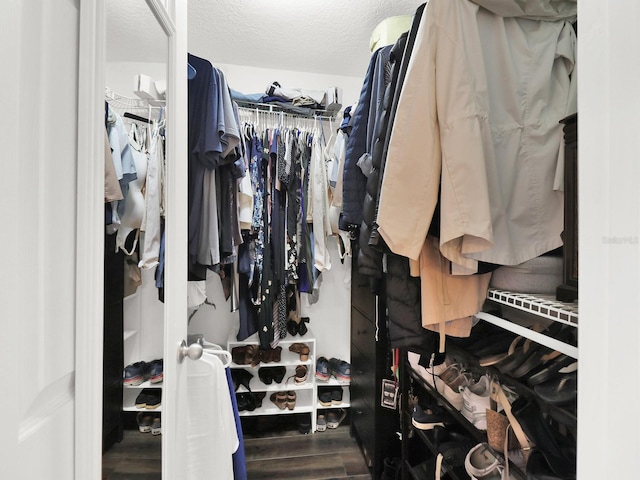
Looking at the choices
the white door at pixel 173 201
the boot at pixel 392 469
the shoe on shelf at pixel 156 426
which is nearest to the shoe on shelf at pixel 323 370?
the boot at pixel 392 469

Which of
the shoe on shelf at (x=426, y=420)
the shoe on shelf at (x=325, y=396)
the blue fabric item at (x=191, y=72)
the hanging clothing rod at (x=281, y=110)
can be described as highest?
the hanging clothing rod at (x=281, y=110)

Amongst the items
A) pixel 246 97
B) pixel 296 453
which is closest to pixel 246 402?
pixel 296 453

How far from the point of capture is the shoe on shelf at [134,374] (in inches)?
23.6

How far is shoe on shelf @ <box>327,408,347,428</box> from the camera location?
2213 millimetres

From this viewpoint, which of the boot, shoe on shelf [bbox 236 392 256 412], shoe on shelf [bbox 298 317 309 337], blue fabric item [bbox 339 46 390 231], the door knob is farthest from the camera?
shoe on shelf [bbox 298 317 309 337]

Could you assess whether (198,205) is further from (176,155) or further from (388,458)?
(388,458)

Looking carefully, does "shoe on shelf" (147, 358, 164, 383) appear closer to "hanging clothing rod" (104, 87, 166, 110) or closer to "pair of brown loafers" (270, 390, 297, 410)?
"hanging clothing rod" (104, 87, 166, 110)

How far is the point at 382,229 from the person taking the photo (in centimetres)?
72

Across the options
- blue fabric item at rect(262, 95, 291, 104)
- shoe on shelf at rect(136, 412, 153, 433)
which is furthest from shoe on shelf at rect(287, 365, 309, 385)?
blue fabric item at rect(262, 95, 291, 104)

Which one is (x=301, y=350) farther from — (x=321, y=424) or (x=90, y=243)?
(x=90, y=243)

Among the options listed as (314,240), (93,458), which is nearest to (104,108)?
(93,458)

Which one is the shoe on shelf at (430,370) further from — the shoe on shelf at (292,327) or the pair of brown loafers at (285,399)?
the pair of brown loafers at (285,399)

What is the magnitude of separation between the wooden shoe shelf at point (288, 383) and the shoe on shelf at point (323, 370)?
0.24ft

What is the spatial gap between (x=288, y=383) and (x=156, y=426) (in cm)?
156
